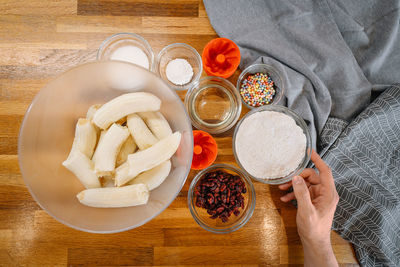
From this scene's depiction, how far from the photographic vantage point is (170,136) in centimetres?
62

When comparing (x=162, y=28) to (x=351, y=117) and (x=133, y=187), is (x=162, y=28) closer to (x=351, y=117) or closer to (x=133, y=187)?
(x=133, y=187)

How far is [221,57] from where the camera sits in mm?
822

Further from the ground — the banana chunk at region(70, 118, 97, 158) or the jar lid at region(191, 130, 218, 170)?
the banana chunk at region(70, 118, 97, 158)

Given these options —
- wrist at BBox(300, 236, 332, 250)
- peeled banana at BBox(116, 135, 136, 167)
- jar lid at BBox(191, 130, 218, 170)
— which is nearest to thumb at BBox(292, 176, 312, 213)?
wrist at BBox(300, 236, 332, 250)

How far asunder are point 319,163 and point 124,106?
0.59 meters

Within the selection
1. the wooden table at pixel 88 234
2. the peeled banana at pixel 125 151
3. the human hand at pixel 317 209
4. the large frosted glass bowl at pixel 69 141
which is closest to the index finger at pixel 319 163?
the human hand at pixel 317 209

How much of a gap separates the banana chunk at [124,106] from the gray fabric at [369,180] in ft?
1.87

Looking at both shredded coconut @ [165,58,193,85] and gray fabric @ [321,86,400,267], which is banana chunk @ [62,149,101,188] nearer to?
shredded coconut @ [165,58,193,85]

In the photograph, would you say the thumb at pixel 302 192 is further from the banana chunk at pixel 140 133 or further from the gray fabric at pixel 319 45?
the banana chunk at pixel 140 133

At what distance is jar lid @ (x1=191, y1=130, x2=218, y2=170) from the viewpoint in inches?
31.4

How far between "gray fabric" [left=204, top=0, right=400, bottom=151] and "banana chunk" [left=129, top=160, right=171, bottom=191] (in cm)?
44

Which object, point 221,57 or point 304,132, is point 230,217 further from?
point 221,57

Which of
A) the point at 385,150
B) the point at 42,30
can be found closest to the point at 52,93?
the point at 42,30

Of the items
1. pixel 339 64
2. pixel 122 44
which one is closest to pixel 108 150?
pixel 122 44
